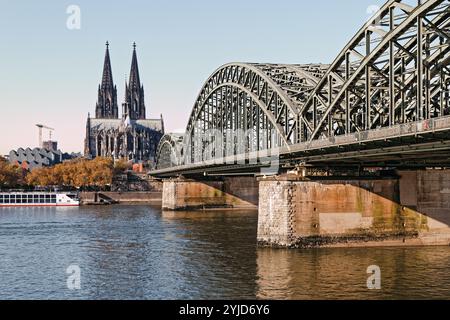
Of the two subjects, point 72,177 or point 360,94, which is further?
point 72,177

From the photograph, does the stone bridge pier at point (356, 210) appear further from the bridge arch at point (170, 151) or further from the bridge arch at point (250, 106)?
the bridge arch at point (170, 151)

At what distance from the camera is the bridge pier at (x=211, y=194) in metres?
127

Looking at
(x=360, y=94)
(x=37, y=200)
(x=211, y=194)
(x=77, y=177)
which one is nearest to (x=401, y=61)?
(x=360, y=94)

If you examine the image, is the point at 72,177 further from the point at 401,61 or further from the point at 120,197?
Result: the point at 401,61

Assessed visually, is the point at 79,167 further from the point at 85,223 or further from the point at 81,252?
the point at 81,252

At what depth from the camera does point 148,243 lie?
221 feet

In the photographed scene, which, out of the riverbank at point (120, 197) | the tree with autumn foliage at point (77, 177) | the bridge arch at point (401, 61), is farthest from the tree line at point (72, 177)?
the bridge arch at point (401, 61)

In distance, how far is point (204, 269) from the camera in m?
49.1

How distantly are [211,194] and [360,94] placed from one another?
67.6 metres

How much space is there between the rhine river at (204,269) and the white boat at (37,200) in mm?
79643

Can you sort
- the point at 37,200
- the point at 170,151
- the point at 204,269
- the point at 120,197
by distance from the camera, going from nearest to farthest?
the point at 204,269, the point at 37,200, the point at 120,197, the point at 170,151

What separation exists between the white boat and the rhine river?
261 feet

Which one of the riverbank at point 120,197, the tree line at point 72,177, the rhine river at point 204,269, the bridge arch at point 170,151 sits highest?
the bridge arch at point 170,151

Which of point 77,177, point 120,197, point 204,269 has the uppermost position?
point 77,177
